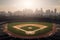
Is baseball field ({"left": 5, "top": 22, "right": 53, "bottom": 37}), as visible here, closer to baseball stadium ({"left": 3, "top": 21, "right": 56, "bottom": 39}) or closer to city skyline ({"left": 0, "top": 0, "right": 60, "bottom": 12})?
baseball stadium ({"left": 3, "top": 21, "right": 56, "bottom": 39})

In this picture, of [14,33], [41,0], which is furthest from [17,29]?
[41,0]

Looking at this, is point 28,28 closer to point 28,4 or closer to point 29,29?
point 29,29

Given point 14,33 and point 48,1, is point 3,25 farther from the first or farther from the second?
point 48,1

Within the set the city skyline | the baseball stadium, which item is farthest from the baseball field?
the city skyline

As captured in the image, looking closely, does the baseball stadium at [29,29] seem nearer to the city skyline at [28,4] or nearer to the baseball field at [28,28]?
the baseball field at [28,28]

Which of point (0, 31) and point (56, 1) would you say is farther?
point (56, 1)

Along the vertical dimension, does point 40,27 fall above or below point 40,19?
below

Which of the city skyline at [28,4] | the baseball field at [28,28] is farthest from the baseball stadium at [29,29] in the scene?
the city skyline at [28,4]

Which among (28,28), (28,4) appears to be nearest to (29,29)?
(28,28)
